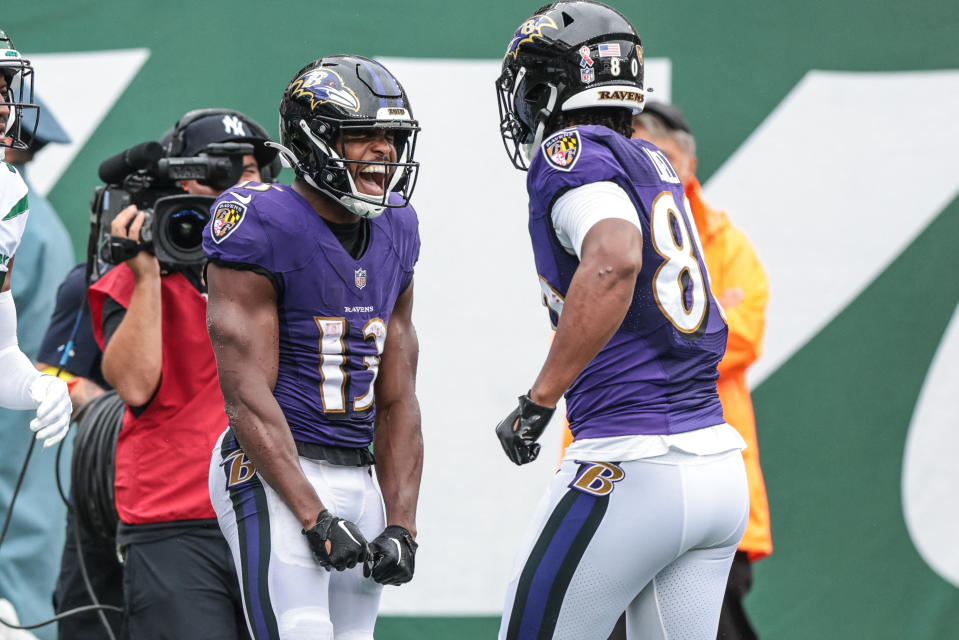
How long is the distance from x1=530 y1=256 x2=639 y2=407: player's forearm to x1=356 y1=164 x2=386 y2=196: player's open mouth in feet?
1.62

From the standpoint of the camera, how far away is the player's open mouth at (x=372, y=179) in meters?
2.75

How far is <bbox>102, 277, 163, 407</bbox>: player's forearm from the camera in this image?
10.7ft

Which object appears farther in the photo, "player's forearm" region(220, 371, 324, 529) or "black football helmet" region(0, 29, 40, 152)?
"black football helmet" region(0, 29, 40, 152)

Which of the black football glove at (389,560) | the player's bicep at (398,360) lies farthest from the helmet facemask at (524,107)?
the black football glove at (389,560)

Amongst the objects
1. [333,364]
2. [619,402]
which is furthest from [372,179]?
[619,402]

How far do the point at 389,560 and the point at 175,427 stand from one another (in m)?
0.92

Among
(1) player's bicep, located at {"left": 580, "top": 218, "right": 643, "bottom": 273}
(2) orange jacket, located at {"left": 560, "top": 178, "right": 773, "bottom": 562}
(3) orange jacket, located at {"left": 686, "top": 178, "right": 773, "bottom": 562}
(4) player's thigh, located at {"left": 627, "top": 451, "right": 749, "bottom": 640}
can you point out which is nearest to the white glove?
(1) player's bicep, located at {"left": 580, "top": 218, "right": 643, "bottom": 273}

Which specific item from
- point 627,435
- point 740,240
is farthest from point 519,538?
point 627,435

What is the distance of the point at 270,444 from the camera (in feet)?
8.52

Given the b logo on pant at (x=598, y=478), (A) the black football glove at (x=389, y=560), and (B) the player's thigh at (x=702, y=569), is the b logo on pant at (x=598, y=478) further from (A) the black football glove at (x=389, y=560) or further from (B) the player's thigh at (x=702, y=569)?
(A) the black football glove at (x=389, y=560)

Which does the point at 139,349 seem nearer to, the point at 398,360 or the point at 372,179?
the point at 398,360

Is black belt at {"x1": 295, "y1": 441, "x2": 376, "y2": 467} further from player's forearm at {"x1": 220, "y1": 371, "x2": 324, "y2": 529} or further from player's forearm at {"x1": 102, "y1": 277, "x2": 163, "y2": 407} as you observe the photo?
player's forearm at {"x1": 102, "y1": 277, "x2": 163, "y2": 407}

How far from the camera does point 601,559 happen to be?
8.57ft

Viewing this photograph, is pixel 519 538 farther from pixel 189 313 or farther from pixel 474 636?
pixel 189 313
